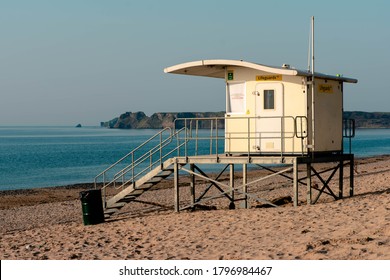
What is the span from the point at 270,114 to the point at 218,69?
88.2 inches

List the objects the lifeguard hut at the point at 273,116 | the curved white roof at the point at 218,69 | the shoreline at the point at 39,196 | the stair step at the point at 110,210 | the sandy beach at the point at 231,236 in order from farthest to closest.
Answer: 1. the shoreline at the point at 39,196
2. the stair step at the point at 110,210
3. the lifeguard hut at the point at 273,116
4. the curved white roof at the point at 218,69
5. the sandy beach at the point at 231,236

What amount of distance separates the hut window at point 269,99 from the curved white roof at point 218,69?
2.50 feet

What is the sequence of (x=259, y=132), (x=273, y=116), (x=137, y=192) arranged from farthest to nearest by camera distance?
1. (x=137, y=192)
2. (x=259, y=132)
3. (x=273, y=116)

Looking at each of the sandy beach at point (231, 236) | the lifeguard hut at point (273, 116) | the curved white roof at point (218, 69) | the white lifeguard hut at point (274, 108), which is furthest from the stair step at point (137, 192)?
the curved white roof at point (218, 69)

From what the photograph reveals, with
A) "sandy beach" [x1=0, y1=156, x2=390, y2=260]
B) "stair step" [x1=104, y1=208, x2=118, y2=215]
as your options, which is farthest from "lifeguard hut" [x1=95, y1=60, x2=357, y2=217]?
"stair step" [x1=104, y1=208, x2=118, y2=215]

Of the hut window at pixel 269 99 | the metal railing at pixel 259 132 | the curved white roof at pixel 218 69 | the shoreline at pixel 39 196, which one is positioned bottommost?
the shoreline at pixel 39 196

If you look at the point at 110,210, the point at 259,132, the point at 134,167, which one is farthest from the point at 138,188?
the point at 134,167

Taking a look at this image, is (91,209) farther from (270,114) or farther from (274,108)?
(274,108)

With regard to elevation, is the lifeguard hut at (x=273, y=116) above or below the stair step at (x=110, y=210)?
above

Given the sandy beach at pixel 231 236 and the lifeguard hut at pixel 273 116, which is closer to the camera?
the sandy beach at pixel 231 236

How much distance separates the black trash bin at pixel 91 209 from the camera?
20719 millimetres

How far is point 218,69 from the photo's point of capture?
2066cm

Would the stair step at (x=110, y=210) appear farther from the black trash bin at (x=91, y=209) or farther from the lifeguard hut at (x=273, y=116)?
the lifeguard hut at (x=273, y=116)

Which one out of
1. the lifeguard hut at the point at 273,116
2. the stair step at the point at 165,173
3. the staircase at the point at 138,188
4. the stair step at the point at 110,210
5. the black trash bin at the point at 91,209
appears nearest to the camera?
the lifeguard hut at the point at 273,116
